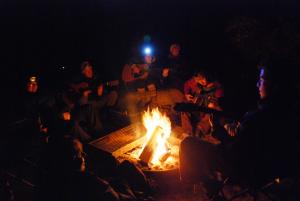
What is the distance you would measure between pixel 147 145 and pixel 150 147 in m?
0.06

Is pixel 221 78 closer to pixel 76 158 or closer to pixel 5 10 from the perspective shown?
pixel 76 158

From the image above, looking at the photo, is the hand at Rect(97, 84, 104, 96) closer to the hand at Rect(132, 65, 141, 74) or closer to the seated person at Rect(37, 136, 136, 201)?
the hand at Rect(132, 65, 141, 74)

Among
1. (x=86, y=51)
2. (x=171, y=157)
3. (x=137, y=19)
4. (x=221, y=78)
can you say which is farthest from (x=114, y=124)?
(x=137, y=19)

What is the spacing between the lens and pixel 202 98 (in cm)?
675

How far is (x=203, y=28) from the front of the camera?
12086 mm

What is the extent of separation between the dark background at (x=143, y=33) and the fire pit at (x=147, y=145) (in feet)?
6.22

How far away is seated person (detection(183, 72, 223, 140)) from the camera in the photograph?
6.71m

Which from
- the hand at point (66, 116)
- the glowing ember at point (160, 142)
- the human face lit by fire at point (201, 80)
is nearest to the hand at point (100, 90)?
the hand at point (66, 116)

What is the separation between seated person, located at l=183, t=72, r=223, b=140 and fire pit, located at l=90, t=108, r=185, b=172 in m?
0.78

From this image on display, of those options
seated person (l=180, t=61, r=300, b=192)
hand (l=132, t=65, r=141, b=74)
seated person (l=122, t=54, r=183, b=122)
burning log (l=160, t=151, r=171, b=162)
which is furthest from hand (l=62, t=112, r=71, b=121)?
seated person (l=180, t=61, r=300, b=192)

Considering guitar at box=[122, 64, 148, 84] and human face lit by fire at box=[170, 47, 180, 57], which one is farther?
human face lit by fire at box=[170, 47, 180, 57]

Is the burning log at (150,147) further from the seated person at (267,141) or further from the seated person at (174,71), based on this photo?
the seated person at (174,71)

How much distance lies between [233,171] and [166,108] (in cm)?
399

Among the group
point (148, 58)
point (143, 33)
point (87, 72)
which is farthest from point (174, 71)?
point (143, 33)
